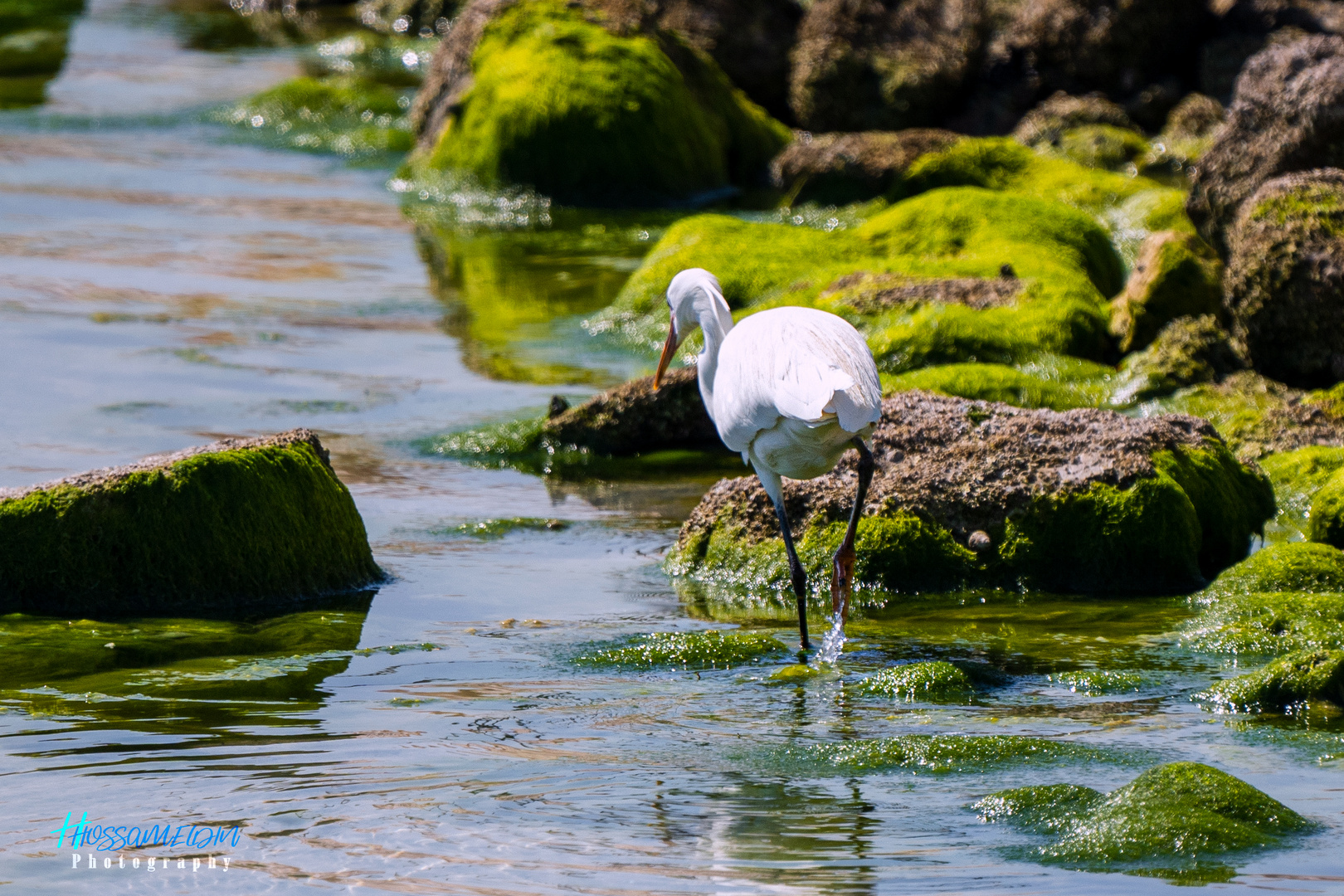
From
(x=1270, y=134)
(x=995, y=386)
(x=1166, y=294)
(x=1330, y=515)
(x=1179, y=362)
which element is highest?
(x=1270, y=134)

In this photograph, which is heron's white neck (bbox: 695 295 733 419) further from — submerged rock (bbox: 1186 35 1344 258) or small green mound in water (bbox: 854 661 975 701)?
submerged rock (bbox: 1186 35 1344 258)

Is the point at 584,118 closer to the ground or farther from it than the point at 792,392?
farther from it

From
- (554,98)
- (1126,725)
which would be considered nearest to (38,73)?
(554,98)

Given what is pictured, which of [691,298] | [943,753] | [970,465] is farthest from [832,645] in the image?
[691,298]

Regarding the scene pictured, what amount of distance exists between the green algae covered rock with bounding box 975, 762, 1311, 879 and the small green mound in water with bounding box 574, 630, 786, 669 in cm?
184

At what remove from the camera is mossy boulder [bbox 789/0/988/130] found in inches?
877

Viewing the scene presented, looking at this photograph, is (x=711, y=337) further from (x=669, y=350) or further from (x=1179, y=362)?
(x=1179, y=362)

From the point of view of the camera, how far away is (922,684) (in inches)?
237

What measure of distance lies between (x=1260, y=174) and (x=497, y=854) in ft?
32.3

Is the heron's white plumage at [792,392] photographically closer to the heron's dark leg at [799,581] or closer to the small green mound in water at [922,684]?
the heron's dark leg at [799,581]

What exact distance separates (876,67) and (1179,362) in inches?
505

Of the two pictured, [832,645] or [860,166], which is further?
[860,166]

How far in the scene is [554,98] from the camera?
19.1 metres

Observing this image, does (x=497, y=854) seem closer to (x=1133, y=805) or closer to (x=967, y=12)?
(x=1133, y=805)
